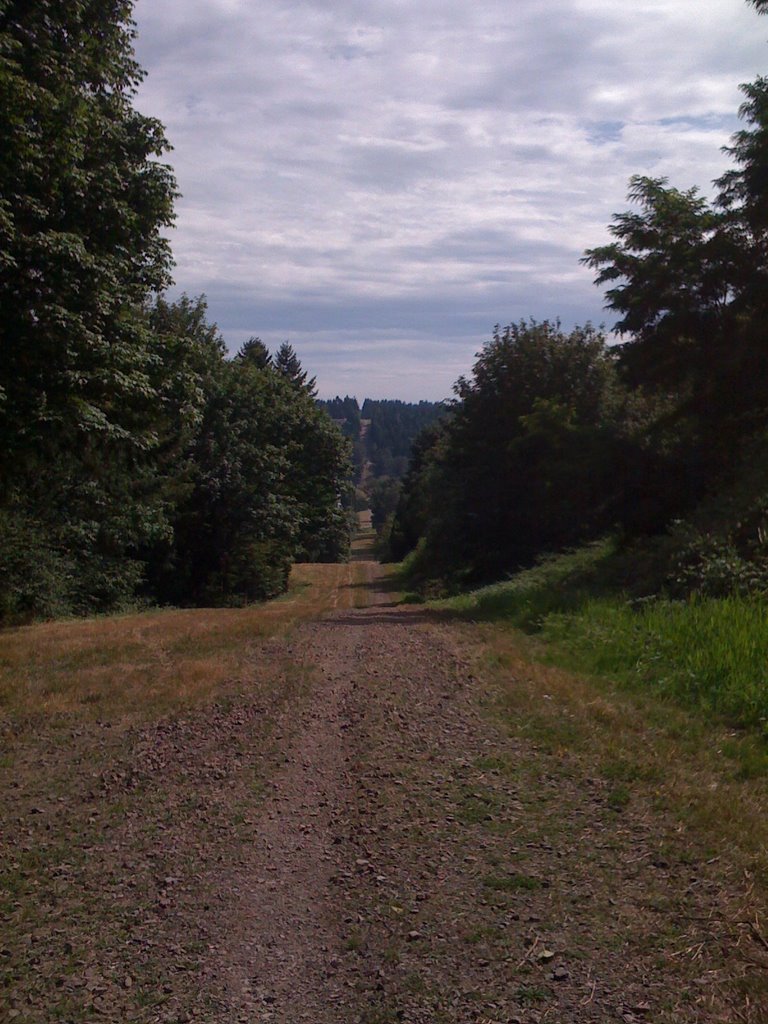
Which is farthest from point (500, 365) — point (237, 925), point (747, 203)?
point (237, 925)

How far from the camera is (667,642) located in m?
10.5

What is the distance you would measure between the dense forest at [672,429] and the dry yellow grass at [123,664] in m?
6.69

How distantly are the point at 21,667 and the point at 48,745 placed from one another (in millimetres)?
4319

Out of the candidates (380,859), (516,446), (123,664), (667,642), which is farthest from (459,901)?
(516,446)

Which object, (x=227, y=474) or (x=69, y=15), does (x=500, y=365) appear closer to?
(x=227, y=474)

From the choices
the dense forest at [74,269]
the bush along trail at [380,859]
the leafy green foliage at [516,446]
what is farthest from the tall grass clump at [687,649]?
the leafy green foliage at [516,446]

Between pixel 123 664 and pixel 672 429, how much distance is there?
1546 cm

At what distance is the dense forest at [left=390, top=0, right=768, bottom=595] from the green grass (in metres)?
0.97

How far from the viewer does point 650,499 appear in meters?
22.7

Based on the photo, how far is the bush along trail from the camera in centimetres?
405

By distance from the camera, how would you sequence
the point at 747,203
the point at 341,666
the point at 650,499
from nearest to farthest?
the point at 341,666, the point at 747,203, the point at 650,499

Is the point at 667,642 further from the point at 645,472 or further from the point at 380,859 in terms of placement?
the point at 645,472

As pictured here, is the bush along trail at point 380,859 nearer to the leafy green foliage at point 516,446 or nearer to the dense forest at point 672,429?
the dense forest at point 672,429

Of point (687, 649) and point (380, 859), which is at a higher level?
point (687, 649)
